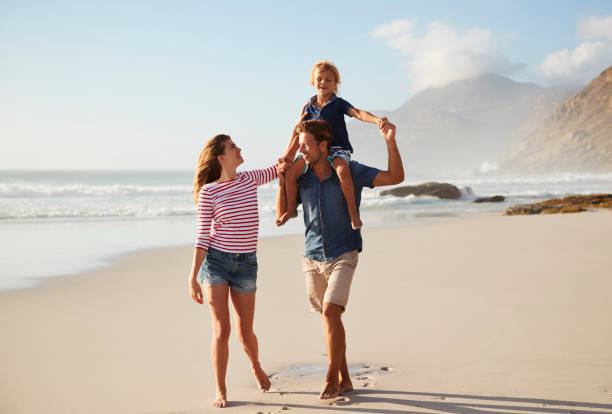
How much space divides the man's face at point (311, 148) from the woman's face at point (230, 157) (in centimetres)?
44

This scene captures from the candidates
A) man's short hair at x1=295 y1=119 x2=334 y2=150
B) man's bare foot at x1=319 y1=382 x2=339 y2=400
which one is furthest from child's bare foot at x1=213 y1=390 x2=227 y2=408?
man's short hair at x1=295 y1=119 x2=334 y2=150

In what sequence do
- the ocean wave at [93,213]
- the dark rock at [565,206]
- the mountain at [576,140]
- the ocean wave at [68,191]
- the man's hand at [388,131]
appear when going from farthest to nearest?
1. the mountain at [576,140]
2. the ocean wave at [68,191]
3. the ocean wave at [93,213]
4. the dark rock at [565,206]
5. the man's hand at [388,131]

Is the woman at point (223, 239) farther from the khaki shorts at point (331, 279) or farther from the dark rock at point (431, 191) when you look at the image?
the dark rock at point (431, 191)

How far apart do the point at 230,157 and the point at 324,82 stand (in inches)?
34.8

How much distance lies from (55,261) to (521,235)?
9343 mm

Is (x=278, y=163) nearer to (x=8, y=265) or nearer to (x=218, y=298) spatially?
(x=218, y=298)

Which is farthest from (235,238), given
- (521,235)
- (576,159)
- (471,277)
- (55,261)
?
(576,159)

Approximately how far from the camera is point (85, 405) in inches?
150

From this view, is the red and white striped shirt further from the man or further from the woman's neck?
the man

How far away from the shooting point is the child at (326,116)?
383cm

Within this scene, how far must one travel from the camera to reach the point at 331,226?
147 inches

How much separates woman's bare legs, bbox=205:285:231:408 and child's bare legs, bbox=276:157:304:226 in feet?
2.09

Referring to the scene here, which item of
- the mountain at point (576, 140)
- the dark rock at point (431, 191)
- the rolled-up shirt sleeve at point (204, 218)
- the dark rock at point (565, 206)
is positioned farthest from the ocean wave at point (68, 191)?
the mountain at point (576, 140)

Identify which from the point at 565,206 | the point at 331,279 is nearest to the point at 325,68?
the point at 331,279
